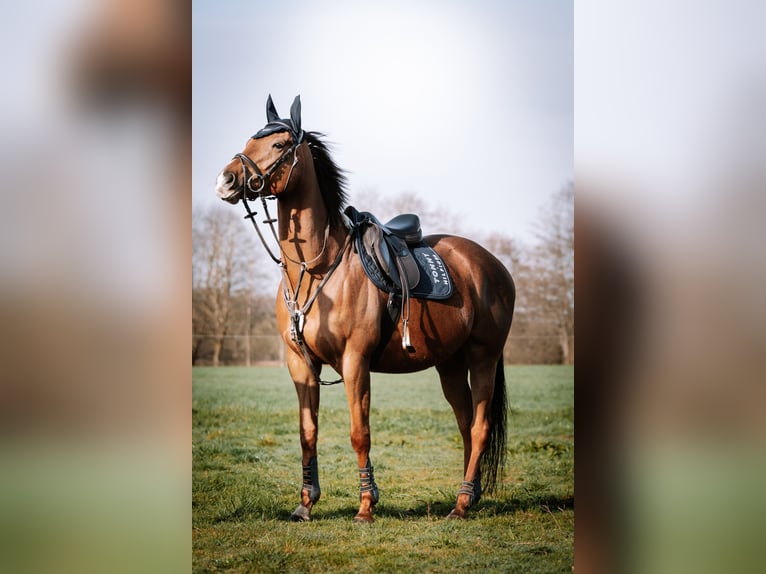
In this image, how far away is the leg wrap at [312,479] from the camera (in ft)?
13.9

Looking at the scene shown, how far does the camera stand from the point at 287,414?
777cm

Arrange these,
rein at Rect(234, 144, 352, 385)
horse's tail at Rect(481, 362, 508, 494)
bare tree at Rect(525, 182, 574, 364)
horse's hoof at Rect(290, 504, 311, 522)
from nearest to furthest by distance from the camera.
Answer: rein at Rect(234, 144, 352, 385) → horse's hoof at Rect(290, 504, 311, 522) → horse's tail at Rect(481, 362, 508, 494) → bare tree at Rect(525, 182, 574, 364)

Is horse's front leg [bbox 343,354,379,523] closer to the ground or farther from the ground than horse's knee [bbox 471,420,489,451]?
farther from the ground

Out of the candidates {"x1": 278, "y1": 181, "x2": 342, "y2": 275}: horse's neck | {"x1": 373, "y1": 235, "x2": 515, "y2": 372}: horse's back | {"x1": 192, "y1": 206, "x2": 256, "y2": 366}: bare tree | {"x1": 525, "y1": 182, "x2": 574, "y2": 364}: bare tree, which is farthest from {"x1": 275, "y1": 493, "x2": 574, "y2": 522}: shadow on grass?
{"x1": 192, "y1": 206, "x2": 256, "y2": 366}: bare tree

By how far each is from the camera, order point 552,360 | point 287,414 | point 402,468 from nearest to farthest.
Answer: point 402,468
point 287,414
point 552,360

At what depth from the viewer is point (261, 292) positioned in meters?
9.60

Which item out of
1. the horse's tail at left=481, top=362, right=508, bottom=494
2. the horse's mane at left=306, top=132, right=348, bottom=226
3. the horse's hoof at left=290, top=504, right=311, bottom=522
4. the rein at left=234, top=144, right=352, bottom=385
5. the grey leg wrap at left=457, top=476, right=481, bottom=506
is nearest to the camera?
the rein at left=234, top=144, right=352, bottom=385

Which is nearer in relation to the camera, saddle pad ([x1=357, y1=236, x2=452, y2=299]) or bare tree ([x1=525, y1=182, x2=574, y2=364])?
saddle pad ([x1=357, y1=236, x2=452, y2=299])

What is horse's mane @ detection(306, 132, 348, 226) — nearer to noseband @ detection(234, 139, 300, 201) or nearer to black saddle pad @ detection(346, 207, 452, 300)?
black saddle pad @ detection(346, 207, 452, 300)

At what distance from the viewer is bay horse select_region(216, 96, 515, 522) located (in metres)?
3.92
